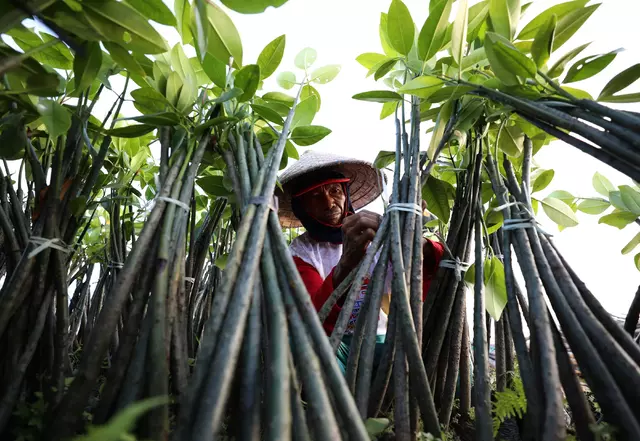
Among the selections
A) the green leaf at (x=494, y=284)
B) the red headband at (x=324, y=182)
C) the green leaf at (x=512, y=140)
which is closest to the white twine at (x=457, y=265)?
the green leaf at (x=494, y=284)

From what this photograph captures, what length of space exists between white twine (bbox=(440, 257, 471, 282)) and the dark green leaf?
0.39 meters

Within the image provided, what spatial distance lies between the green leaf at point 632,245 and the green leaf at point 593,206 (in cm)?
8

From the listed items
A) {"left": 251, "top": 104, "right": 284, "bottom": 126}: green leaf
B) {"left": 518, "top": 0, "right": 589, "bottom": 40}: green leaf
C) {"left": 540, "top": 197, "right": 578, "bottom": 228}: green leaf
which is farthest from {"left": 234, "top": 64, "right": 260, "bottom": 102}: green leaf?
→ {"left": 540, "top": 197, "right": 578, "bottom": 228}: green leaf

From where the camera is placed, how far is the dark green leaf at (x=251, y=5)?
0.38 meters

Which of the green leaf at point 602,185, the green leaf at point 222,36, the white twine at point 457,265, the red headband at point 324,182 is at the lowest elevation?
the white twine at point 457,265

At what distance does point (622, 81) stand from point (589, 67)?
40 mm

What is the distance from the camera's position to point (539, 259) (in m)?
0.40

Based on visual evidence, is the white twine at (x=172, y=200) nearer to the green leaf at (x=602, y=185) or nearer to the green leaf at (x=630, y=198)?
the green leaf at (x=630, y=198)

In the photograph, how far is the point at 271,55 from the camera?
0.55 m

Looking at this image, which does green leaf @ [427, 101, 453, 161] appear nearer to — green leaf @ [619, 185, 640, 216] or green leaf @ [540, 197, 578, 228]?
green leaf @ [540, 197, 578, 228]

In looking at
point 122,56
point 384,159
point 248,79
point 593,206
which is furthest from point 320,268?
point 122,56

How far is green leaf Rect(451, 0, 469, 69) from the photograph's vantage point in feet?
1.41

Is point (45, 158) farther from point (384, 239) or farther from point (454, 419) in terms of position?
point (454, 419)

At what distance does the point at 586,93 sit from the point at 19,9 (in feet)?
2.03
